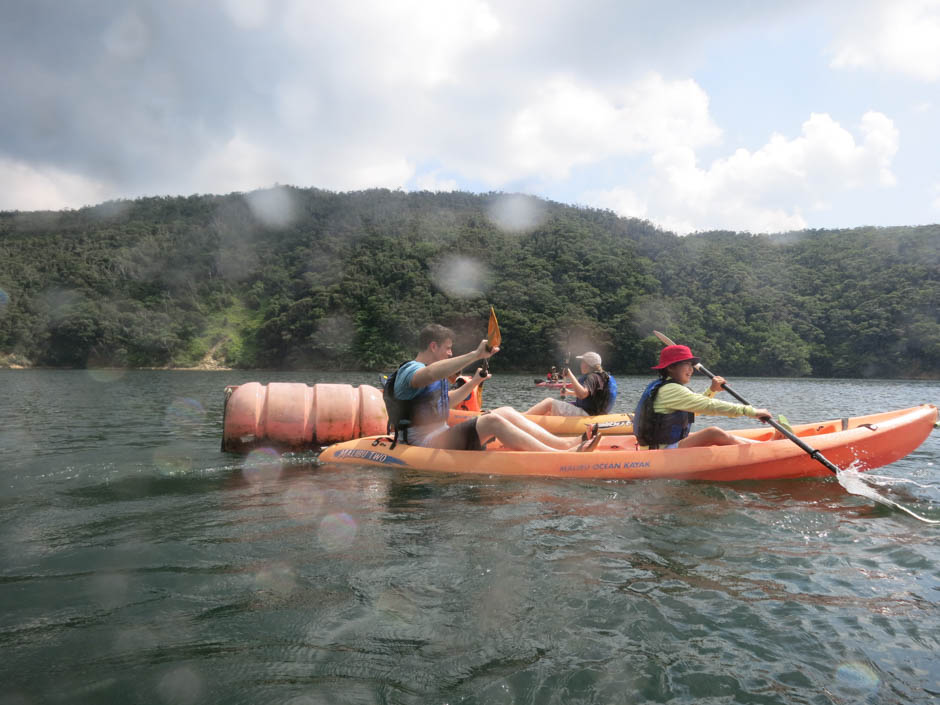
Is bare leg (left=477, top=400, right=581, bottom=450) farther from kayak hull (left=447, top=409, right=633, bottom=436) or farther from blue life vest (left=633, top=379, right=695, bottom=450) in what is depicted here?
kayak hull (left=447, top=409, right=633, bottom=436)

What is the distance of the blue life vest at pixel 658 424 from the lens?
6426 millimetres

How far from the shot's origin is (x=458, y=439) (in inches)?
263

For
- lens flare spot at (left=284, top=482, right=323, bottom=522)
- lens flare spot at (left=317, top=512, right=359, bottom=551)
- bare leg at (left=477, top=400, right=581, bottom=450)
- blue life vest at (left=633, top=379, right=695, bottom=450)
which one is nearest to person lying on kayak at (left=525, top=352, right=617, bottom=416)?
bare leg at (left=477, top=400, right=581, bottom=450)

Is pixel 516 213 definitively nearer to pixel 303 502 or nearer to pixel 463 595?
pixel 303 502

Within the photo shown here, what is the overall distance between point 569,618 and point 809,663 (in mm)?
1033

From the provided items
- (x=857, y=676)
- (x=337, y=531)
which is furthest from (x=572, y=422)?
(x=857, y=676)

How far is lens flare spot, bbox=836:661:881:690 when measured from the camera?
7.57 feet

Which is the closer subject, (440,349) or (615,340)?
(440,349)

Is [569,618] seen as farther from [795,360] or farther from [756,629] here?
[795,360]

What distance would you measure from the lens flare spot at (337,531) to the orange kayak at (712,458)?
1.92 m

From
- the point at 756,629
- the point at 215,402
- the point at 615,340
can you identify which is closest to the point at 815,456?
the point at 756,629

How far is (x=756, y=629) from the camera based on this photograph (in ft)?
9.08

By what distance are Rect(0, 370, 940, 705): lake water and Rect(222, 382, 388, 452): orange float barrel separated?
7.01 feet

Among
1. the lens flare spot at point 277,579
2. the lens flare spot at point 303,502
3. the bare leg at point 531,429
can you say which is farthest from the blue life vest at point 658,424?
the lens flare spot at point 277,579
